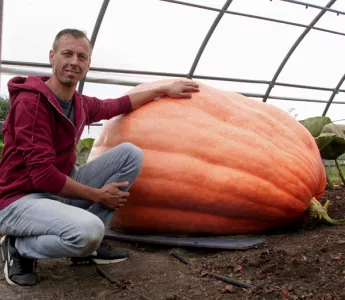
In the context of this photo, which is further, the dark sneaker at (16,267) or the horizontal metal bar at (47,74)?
the horizontal metal bar at (47,74)

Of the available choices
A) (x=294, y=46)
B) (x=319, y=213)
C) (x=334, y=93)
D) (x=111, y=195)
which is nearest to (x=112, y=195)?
(x=111, y=195)

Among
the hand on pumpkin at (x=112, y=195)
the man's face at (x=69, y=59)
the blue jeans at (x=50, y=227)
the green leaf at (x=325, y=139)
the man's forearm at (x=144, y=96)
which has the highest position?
the man's face at (x=69, y=59)

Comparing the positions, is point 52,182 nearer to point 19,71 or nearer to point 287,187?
point 287,187

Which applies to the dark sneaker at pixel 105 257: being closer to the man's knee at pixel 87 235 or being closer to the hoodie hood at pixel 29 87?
the man's knee at pixel 87 235

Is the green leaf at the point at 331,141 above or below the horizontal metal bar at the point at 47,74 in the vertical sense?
above

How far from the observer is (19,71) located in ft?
23.0

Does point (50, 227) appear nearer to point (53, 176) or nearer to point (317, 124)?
point (53, 176)

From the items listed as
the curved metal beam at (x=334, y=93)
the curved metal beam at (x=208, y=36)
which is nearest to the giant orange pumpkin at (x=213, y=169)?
the curved metal beam at (x=208, y=36)

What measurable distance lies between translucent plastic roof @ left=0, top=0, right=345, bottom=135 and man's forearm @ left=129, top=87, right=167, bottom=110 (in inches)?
189

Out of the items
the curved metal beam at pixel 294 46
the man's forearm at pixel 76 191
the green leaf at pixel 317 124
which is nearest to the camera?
the man's forearm at pixel 76 191

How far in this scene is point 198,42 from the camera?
8.57 m

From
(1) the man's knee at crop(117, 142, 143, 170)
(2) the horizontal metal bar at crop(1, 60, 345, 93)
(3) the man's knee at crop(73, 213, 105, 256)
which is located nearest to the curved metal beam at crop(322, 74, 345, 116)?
(2) the horizontal metal bar at crop(1, 60, 345, 93)

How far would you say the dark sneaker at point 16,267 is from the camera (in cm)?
193

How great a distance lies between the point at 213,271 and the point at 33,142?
3.01 ft
